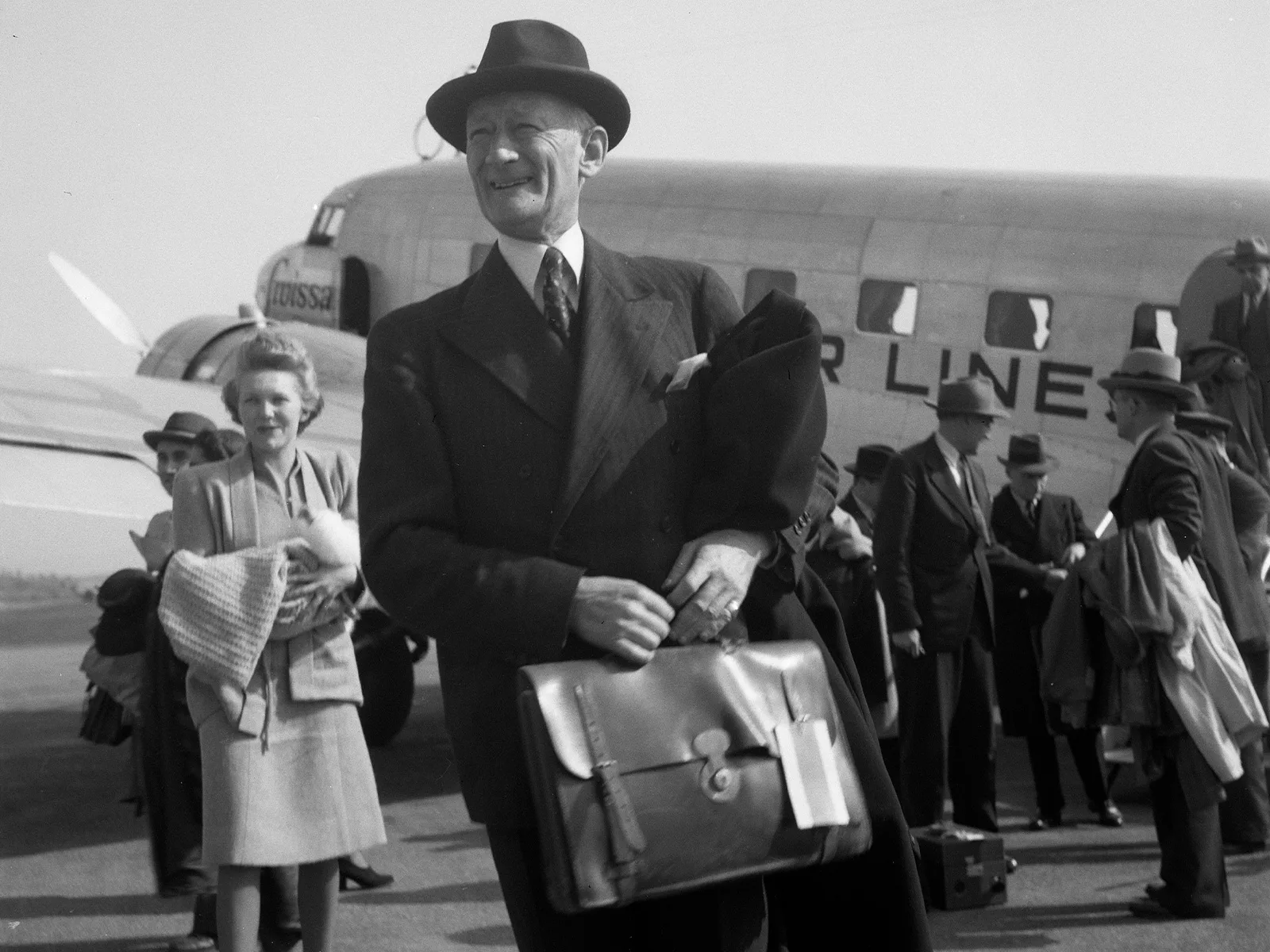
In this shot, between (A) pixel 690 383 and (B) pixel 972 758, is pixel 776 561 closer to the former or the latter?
(A) pixel 690 383

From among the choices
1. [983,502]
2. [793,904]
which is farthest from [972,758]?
[793,904]

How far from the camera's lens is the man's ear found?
242 cm

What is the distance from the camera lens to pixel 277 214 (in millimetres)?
5762

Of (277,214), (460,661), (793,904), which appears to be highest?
(277,214)

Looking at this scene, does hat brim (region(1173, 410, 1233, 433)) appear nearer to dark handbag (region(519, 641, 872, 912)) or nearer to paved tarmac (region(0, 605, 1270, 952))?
paved tarmac (region(0, 605, 1270, 952))

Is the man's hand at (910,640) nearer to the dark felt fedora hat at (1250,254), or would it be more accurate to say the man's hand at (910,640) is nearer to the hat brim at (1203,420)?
the hat brim at (1203,420)

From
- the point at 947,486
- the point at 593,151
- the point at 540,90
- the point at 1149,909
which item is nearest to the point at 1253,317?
the point at 947,486

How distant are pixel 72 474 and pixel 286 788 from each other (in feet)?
13.8

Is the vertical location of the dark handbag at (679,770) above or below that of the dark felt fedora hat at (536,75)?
below

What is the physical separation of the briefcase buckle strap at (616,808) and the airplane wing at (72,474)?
18.7ft

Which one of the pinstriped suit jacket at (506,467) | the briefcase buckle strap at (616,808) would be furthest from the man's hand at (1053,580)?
the briefcase buckle strap at (616,808)

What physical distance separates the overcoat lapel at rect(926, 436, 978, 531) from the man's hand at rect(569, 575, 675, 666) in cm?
449

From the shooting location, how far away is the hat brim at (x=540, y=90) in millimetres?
2326

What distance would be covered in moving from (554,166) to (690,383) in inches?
15.0
